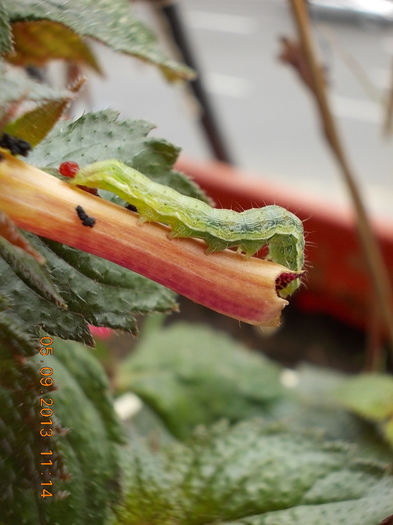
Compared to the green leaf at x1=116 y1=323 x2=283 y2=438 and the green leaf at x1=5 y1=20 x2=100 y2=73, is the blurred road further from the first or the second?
the green leaf at x1=5 y1=20 x2=100 y2=73

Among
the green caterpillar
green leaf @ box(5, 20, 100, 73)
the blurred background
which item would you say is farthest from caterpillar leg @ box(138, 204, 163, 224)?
the blurred background

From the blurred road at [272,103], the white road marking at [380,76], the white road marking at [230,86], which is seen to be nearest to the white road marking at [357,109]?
the blurred road at [272,103]

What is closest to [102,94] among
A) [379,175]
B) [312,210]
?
[379,175]

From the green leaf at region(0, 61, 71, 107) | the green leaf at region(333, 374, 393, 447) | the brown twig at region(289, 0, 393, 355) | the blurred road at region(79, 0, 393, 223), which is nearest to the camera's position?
the green leaf at region(0, 61, 71, 107)

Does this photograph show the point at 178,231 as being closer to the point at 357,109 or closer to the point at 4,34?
the point at 4,34

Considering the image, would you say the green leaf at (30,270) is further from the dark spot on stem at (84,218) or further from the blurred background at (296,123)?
the blurred background at (296,123)

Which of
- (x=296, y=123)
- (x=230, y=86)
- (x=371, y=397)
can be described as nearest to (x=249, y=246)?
(x=371, y=397)
